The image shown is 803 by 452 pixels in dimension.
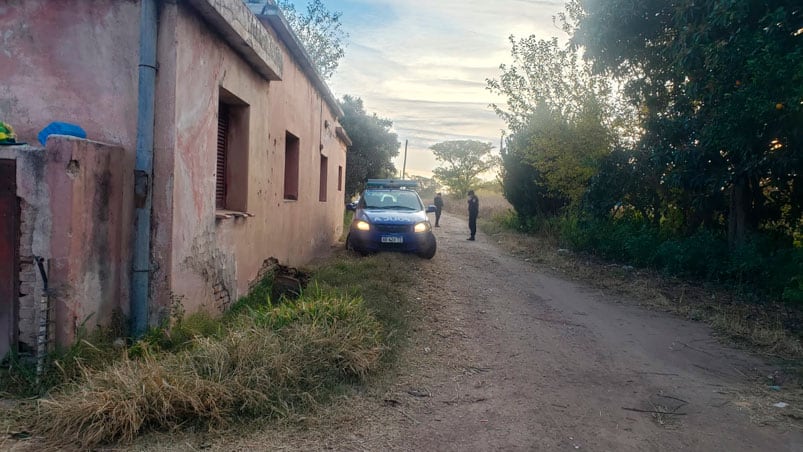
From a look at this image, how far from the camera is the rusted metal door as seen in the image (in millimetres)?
4492

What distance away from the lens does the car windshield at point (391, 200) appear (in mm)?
12609

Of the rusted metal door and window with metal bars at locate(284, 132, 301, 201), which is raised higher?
window with metal bars at locate(284, 132, 301, 201)

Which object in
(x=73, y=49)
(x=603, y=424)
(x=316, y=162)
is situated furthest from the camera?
(x=316, y=162)

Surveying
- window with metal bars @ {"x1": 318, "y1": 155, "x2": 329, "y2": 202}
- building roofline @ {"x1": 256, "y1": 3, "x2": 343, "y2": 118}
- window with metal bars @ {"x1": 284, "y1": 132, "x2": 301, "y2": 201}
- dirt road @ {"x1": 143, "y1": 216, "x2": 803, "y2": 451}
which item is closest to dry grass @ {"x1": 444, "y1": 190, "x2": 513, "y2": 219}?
window with metal bars @ {"x1": 318, "y1": 155, "x2": 329, "y2": 202}

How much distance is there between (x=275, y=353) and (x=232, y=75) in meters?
3.58

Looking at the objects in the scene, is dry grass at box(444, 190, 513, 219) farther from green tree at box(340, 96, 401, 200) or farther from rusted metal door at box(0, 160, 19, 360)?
rusted metal door at box(0, 160, 19, 360)

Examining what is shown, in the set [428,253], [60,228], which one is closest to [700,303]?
[428,253]

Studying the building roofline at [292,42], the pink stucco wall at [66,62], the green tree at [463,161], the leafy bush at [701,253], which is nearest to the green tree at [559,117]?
the leafy bush at [701,253]

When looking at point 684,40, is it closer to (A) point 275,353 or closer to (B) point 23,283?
(A) point 275,353

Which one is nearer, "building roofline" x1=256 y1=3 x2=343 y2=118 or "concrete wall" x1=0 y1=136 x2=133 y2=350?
"concrete wall" x1=0 y1=136 x2=133 y2=350

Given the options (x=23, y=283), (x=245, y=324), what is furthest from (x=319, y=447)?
(x=23, y=283)

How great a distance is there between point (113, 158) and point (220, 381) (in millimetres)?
2177

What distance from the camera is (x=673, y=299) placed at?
869 cm

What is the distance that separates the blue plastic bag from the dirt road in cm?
295
